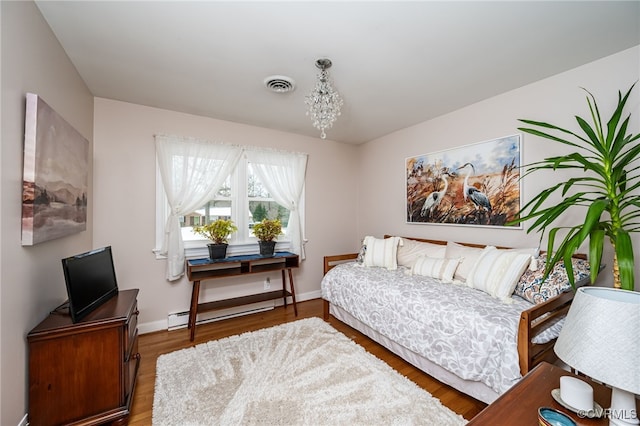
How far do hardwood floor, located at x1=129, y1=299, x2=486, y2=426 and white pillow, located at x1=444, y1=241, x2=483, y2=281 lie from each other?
0.93 metres

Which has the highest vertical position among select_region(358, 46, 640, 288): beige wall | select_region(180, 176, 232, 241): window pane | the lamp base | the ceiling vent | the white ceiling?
the white ceiling

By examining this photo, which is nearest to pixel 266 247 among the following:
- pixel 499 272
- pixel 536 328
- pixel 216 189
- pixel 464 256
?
pixel 216 189

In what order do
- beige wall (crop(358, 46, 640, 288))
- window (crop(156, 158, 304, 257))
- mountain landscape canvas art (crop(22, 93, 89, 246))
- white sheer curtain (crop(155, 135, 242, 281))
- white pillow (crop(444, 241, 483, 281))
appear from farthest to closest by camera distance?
window (crop(156, 158, 304, 257))
white sheer curtain (crop(155, 135, 242, 281))
white pillow (crop(444, 241, 483, 281))
beige wall (crop(358, 46, 640, 288))
mountain landscape canvas art (crop(22, 93, 89, 246))

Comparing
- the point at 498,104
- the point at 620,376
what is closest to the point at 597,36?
the point at 498,104

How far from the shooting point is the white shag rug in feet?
5.27

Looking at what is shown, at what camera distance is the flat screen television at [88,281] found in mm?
1480

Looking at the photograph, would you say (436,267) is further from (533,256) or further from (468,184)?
(468,184)

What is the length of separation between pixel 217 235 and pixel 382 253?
1901 millimetres

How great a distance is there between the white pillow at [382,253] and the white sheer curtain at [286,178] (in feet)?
3.24

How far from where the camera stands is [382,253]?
3.07 m

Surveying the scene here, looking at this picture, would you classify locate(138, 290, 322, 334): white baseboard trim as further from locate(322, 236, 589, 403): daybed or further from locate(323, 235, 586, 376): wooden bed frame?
locate(323, 235, 586, 376): wooden bed frame

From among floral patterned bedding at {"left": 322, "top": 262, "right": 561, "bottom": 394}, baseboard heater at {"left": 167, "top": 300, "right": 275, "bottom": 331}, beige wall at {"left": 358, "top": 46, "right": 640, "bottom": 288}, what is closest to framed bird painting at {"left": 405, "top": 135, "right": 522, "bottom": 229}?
beige wall at {"left": 358, "top": 46, "right": 640, "bottom": 288}

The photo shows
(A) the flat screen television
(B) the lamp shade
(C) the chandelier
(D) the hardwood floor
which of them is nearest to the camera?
(B) the lamp shade

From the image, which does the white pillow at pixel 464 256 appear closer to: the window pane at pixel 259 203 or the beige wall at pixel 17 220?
the window pane at pixel 259 203
